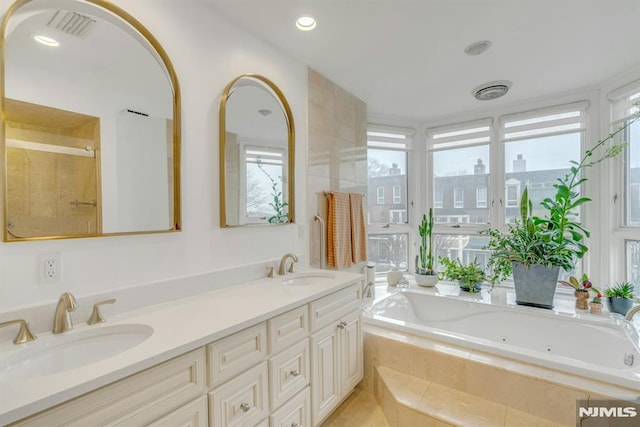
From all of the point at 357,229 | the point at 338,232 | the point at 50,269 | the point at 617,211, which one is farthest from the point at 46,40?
the point at 617,211

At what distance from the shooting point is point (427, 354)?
71.4 inches

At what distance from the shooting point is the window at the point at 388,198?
11.3 feet

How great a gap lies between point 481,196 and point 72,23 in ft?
11.9

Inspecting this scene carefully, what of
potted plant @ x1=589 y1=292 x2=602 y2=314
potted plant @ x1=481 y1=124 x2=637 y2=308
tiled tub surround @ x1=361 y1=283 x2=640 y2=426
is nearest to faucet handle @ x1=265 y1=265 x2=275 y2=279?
tiled tub surround @ x1=361 y1=283 x2=640 y2=426

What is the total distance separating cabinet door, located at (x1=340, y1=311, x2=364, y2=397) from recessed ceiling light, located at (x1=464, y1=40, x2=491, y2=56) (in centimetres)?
199

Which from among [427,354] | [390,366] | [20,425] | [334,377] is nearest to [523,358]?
[427,354]

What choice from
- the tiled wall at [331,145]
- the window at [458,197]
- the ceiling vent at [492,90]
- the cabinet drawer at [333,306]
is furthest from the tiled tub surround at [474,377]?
the ceiling vent at [492,90]

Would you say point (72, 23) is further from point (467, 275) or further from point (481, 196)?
point (481, 196)

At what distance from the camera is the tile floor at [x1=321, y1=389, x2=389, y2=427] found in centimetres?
172

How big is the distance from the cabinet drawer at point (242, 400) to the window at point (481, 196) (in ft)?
9.97

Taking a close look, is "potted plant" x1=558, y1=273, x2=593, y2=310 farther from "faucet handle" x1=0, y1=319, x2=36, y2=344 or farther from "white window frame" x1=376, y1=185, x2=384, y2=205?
"faucet handle" x1=0, y1=319, x2=36, y2=344

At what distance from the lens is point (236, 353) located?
43.6 inches

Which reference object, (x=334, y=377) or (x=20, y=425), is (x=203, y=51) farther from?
(x=334, y=377)

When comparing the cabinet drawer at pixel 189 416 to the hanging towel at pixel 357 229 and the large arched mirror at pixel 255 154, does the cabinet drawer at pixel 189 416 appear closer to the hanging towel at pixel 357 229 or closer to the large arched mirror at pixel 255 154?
the large arched mirror at pixel 255 154
